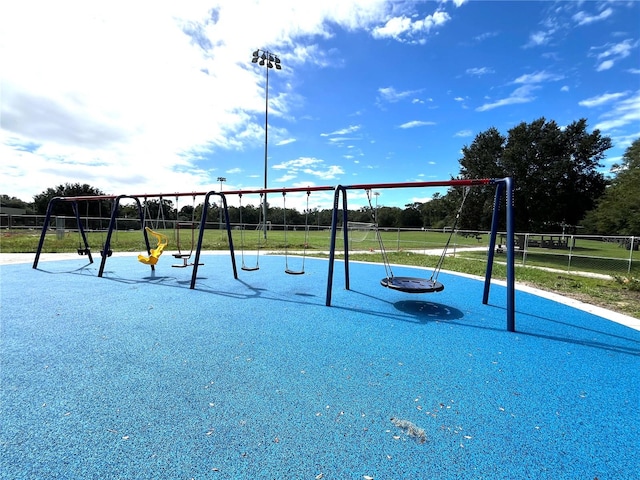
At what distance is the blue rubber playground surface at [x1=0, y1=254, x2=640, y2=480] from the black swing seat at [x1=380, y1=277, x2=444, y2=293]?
47 cm

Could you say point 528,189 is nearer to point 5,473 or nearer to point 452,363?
point 452,363

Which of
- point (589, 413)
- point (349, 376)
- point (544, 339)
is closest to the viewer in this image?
point (589, 413)

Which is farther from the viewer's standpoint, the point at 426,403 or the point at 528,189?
the point at 528,189

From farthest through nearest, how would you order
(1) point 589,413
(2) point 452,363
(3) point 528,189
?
(3) point 528,189
(2) point 452,363
(1) point 589,413

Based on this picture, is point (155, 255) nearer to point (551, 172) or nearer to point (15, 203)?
point (551, 172)

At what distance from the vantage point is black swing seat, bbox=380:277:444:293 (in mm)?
4949

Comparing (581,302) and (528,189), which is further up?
(528,189)

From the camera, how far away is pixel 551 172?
1741 centimetres

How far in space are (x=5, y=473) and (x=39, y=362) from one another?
69.7 inches

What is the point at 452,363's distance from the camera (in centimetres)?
336

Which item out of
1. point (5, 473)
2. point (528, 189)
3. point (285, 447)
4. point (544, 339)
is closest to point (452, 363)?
point (544, 339)

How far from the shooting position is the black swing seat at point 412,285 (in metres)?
4.95

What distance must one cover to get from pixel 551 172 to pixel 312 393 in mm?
20383

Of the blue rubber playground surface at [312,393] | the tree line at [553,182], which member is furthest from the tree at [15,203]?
the blue rubber playground surface at [312,393]
